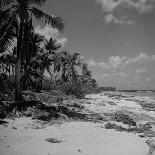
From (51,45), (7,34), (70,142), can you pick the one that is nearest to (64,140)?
(70,142)

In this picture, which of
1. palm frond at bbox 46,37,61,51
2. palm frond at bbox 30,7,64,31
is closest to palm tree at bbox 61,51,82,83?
palm frond at bbox 46,37,61,51

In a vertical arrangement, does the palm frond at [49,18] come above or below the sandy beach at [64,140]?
above

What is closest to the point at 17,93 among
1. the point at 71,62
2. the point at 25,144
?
the point at 25,144

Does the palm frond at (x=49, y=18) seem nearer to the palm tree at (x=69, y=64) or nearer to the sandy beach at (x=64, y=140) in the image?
the sandy beach at (x=64, y=140)

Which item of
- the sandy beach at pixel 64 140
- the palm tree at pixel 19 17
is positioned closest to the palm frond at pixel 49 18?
the palm tree at pixel 19 17

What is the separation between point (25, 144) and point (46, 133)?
154cm

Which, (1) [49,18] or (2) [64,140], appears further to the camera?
(1) [49,18]

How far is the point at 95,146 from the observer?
7.30 m

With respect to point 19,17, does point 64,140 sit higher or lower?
lower

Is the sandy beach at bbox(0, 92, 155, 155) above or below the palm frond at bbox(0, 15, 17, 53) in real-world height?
below

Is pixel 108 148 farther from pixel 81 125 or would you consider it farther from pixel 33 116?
pixel 33 116

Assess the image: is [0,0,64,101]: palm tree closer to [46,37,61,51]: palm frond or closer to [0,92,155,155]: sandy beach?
[0,92,155,155]: sandy beach

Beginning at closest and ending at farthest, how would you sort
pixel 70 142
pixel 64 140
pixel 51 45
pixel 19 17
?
1. pixel 70 142
2. pixel 64 140
3. pixel 19 17
4. pixel 51 45

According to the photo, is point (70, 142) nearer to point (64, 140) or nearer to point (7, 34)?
point (64, 140)
